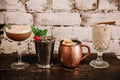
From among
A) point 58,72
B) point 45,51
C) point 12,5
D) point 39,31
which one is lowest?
point 58,72

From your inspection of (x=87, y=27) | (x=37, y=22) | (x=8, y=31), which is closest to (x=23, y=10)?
(x=37, y=22)

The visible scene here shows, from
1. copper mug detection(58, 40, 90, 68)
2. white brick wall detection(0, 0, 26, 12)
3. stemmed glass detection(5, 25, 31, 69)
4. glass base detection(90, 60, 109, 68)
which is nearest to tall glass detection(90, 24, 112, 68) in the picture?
glass base detection(90, 60, 109, 68)

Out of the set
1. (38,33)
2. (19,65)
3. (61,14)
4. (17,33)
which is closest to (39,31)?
(38,33)

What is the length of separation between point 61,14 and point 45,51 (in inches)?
14.5

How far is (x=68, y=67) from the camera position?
4.40 ft

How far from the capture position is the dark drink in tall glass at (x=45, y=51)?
130cm

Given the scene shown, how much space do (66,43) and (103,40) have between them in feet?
0.64

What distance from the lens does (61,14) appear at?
160 centimetres

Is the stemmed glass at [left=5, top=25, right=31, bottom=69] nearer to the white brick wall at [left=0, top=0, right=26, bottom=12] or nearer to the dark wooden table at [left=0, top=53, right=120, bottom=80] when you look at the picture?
the dark wooden table at [left=0, top=53, right=120, bottom=80]

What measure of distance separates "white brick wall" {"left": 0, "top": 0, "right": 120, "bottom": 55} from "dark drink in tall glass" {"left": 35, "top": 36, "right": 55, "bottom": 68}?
0.89ft

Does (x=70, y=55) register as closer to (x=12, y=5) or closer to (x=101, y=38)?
(x=101, y=38)

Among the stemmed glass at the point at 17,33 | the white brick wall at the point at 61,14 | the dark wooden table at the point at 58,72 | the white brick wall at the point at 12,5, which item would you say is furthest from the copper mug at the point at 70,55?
the white brick wall at the point at 12,5

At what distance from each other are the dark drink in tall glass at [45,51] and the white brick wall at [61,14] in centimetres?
27

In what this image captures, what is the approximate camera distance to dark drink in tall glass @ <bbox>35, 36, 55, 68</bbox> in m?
1.30
